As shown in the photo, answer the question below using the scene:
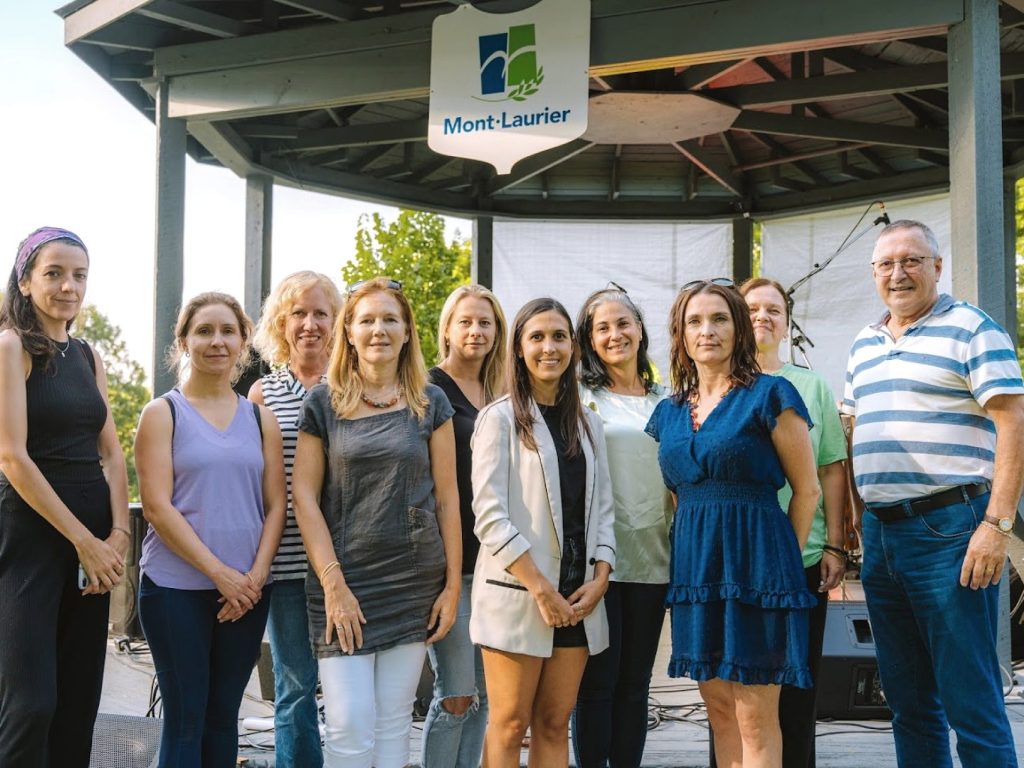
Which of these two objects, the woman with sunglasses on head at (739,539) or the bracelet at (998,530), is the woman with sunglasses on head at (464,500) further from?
the bracelet at (998,530)

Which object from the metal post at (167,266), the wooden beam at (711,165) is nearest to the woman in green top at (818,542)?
the metal post at (167,266)

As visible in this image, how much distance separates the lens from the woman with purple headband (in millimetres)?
2844

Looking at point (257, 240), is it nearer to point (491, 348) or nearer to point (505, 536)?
point (491, 348)

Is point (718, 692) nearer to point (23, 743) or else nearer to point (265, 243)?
point (23, 743)

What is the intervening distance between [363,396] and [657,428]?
937 millimetres

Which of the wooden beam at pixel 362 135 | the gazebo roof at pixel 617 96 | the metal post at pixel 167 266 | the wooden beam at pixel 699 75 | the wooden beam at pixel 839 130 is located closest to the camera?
the gazebo roof at pixel 617 96

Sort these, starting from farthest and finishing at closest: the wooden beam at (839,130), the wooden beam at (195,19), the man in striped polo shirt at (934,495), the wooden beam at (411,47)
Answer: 1. the wooden beam at (839,130)
2. the wooden beam at (195,19)
3. the wooden beam at (411,47)
4. the man in striped polo shirt at (934,495)

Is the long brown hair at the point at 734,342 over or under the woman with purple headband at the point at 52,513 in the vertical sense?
over

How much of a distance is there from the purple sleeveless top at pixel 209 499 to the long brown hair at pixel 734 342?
4.53 ft

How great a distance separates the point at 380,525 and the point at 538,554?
48cm

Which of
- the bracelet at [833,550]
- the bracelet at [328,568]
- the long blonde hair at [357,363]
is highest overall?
the long blonde hair at [357,363]

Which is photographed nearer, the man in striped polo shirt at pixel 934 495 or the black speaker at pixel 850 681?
the man in striped polo shirt at pixel 934 495

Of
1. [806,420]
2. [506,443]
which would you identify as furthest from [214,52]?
[806,420]

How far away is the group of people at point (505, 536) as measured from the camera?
2.89m
